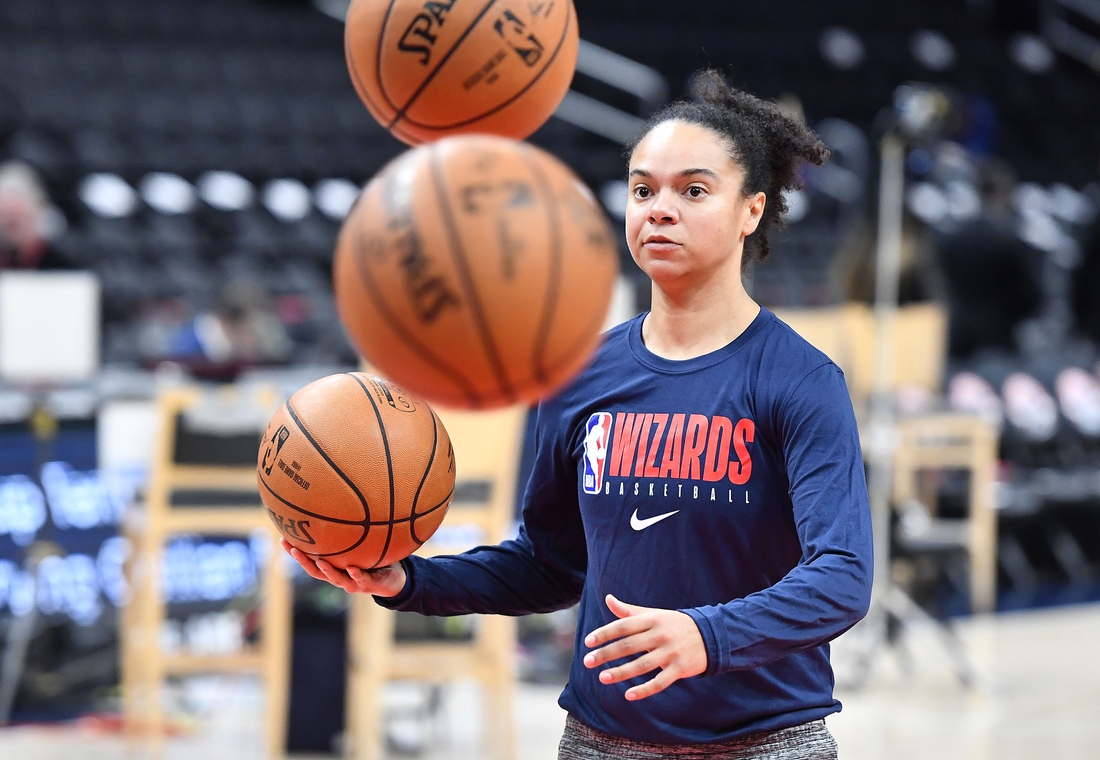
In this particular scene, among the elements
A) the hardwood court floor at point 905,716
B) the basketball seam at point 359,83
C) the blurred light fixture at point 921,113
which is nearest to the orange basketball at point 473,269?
the basketball seam at point 359,83

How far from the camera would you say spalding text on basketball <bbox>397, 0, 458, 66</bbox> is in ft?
5.85

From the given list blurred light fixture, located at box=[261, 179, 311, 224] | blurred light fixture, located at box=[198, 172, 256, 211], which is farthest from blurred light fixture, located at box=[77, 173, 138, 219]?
blurred light fixture, located at box=[261, 179, 311, 224]

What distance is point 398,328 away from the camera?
1.45 m

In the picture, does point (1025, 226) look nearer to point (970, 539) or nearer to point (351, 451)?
point (970, 539)

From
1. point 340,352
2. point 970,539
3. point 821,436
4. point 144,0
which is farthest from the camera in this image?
point 144,0

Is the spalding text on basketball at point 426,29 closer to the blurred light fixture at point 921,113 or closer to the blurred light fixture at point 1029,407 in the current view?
the blurred light fixture at point 921,113

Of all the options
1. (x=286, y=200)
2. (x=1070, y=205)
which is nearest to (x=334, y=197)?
(x=286, y=200)

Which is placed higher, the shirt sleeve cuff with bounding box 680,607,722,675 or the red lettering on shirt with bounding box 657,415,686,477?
the red lettering on shirt with bounding box 657,415,686,477

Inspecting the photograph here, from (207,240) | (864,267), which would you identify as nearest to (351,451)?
(864,267)

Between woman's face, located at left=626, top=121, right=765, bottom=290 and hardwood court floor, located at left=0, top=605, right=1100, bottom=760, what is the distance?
10.1 feet

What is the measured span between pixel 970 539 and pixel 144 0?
938cm

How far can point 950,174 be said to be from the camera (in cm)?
1309

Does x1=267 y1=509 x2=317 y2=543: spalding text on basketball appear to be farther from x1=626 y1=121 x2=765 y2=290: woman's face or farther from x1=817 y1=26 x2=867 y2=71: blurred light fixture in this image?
x1=817 y1=26 x2=867 y2=71: blurred light fixture

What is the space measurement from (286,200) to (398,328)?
962cm
